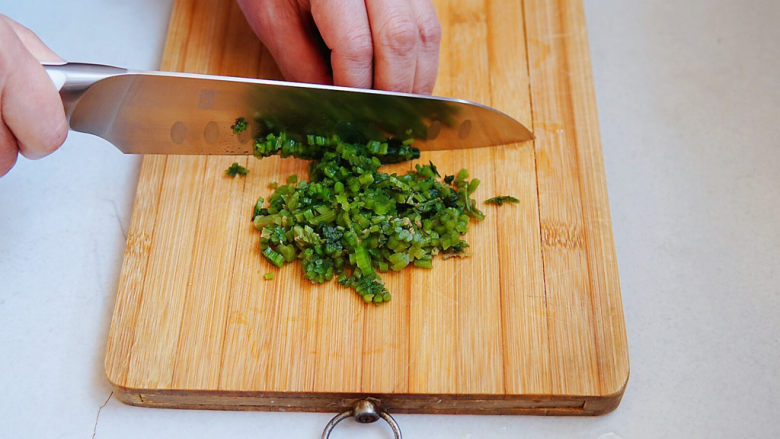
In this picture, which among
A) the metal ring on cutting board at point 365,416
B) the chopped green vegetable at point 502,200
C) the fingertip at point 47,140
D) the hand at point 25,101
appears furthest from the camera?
the chopped green vegetable at point 502,200

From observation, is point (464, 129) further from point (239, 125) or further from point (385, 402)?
point (385, 402)

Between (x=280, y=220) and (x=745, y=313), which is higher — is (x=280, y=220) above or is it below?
above

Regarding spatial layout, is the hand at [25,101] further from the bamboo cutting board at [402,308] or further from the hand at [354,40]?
the hand at [354,40]

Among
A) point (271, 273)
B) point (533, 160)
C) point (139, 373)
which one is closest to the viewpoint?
point (139, 373)

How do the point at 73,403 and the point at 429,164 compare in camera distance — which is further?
the point at 429,164

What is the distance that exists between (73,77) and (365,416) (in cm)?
99

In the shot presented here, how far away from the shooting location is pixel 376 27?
175 centimetres

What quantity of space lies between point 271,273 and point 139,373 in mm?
384

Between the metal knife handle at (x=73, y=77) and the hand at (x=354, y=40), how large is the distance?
46 centimetres

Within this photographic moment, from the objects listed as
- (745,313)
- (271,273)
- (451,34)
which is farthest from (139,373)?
(745,313)

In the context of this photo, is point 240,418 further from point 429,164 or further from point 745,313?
point 745,313

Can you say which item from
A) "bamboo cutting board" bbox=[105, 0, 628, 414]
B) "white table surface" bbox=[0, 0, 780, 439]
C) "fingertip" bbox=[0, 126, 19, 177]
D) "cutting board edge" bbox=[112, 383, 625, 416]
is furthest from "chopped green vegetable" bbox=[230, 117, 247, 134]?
"cutting board edge" bbox=[112, 383, 625, 416]

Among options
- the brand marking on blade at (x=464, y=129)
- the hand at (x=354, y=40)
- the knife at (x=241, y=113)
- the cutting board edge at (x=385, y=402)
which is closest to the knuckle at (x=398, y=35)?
the hand at (x=354, y=40)

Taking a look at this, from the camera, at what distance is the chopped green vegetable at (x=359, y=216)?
174 centimetres
